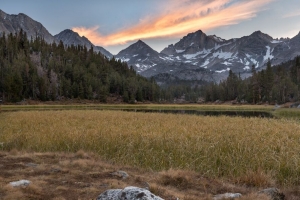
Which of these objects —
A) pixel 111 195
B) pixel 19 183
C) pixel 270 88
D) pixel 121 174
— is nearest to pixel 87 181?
pixel 121 174

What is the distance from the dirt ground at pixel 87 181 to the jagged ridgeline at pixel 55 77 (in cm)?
10502

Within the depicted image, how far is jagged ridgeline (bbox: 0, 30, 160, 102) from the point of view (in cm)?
11412

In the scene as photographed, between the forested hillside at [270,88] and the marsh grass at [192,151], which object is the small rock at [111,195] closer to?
the marsh grass at [192,151]

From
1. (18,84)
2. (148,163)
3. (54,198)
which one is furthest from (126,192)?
(18,84)

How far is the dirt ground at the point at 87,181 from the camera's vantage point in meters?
6.99

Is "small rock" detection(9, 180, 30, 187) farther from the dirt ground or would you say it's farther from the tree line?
the tree line

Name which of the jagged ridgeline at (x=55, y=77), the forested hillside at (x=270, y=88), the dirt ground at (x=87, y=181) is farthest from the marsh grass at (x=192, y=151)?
the forested hillside at (x=270, y=88)

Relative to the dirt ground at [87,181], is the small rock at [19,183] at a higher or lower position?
higher

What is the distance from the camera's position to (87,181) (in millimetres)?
8453

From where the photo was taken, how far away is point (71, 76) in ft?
492

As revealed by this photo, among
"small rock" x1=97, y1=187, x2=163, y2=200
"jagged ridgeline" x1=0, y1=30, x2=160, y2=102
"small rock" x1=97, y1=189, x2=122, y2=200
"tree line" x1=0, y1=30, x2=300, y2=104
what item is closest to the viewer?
"small rock" x1=97, y1=187, x2=163, y2=200

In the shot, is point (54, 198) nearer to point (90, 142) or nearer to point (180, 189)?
point (180, 189)

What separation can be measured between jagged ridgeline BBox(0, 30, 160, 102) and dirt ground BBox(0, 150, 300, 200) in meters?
105

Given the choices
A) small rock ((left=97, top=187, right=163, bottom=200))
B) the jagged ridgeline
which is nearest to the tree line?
the jagged ridgeline
